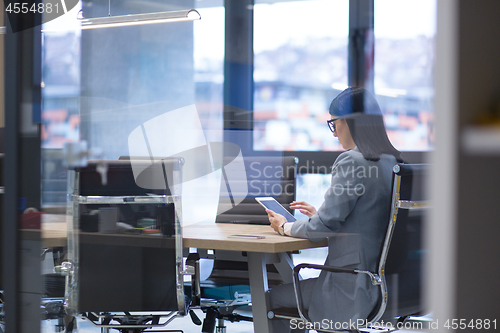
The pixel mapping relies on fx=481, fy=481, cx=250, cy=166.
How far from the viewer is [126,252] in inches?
83.1

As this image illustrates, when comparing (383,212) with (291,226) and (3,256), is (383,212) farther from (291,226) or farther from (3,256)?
(3,256)

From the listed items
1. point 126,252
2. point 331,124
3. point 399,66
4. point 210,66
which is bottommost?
point 126,252

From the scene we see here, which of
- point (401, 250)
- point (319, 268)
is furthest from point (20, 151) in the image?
point (401, 250)

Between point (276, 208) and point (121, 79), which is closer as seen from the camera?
point (276, 208)

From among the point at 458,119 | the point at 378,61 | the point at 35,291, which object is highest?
the point at 378,61

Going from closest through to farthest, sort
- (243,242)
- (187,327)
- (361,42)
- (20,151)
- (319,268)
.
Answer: (20,151) → (319,268) → (243,242) → (361,42) → (187,327)

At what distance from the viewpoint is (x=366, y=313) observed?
203 cm

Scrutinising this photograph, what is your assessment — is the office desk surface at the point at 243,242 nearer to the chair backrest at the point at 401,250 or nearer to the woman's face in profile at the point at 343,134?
the chair backrest at the point at 401,250

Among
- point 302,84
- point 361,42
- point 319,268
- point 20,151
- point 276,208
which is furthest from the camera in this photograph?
point 302,84

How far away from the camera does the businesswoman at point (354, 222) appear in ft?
6.73

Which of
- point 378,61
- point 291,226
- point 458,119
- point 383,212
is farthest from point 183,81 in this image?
point 458,119

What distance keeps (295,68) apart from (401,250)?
6.57 feet

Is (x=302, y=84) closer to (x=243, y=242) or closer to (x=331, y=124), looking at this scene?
(x=331, y=124)

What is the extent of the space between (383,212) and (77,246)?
1316 millimetres
